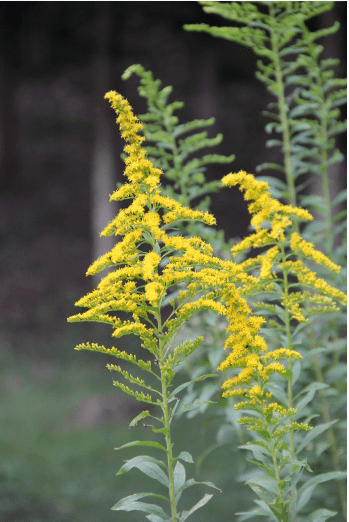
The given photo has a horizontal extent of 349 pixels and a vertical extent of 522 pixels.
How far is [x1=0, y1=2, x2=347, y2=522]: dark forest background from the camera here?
7465 mm

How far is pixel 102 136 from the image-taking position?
24.8 ft

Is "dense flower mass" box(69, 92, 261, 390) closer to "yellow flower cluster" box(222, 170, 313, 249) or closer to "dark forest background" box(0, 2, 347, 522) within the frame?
"yellow flower cluster" box(222, 170, 313, 249)

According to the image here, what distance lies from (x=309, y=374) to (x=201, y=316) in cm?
63

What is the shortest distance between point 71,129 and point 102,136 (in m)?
3.74

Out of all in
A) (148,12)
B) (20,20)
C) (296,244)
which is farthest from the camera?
(20,20)

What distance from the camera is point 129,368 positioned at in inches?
264

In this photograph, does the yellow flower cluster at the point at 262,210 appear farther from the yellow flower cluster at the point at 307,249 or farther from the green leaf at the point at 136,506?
the green leaf at the point at 136,506

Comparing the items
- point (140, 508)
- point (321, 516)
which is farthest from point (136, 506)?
point (321, 516)

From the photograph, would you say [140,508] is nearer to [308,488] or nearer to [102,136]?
[308,488]

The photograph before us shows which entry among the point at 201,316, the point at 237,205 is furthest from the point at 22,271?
the point at 201,316

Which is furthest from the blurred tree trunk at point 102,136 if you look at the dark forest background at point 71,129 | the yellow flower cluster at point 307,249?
the yellow flower cluster at point 307,249

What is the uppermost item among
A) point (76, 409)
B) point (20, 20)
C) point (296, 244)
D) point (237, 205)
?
point (20, 20)

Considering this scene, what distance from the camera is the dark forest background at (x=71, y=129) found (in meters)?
7.46

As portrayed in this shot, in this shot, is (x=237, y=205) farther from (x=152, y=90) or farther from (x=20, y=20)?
(x=152, y=90)
